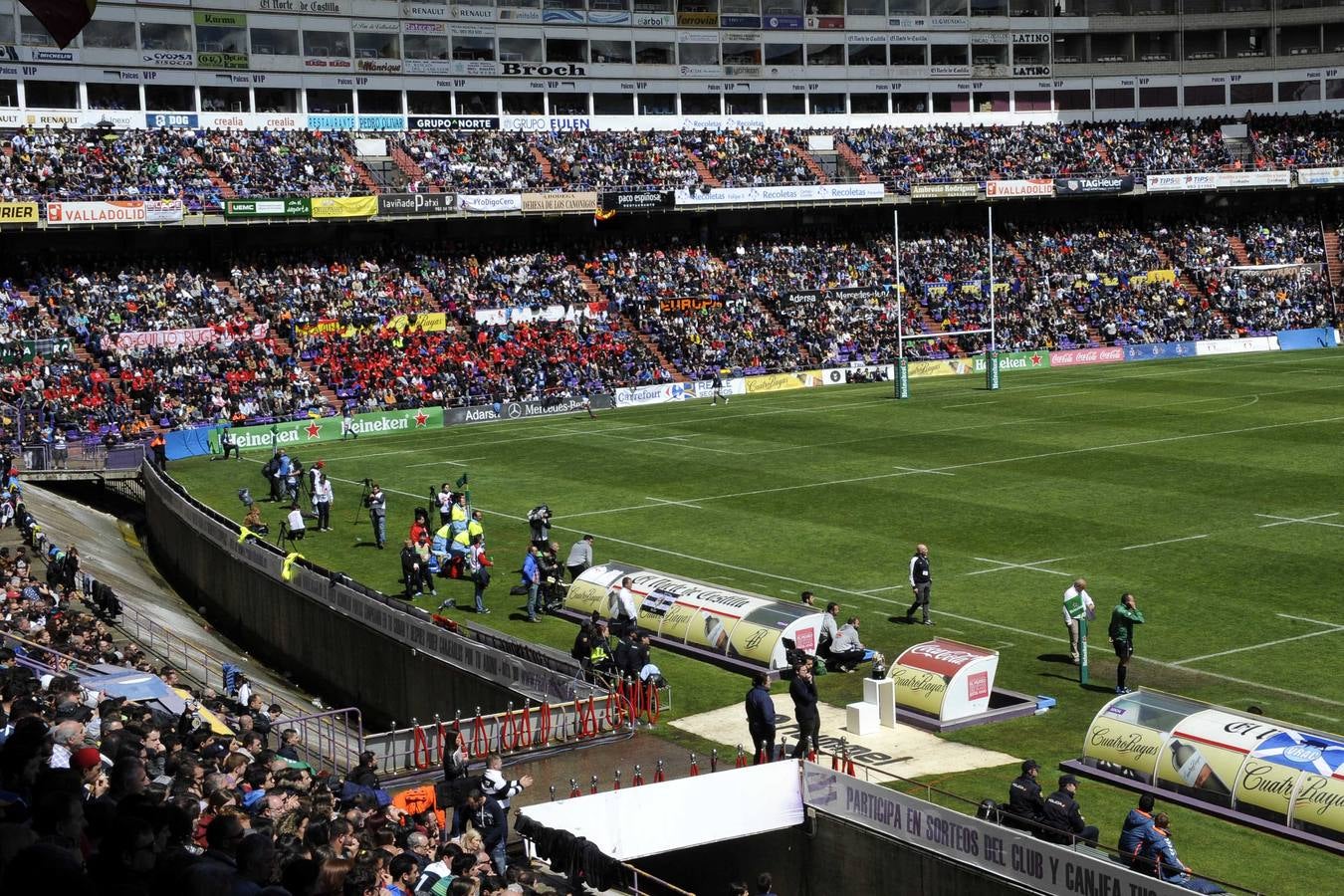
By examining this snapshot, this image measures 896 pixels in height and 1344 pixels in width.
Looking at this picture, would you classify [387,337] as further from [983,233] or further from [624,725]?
[624,725]

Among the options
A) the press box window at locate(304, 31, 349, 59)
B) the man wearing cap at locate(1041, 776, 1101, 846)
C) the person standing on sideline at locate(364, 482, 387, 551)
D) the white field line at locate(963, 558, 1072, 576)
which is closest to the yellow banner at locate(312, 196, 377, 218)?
the press box window at locate(304, 31, 349, 59)

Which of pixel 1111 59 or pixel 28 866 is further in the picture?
pixel 1111 59

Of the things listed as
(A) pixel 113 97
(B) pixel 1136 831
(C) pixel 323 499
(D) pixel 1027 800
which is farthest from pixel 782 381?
(B) pixel 1136 831

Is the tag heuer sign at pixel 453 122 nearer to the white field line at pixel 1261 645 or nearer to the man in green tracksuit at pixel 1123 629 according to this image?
the white field line at pixel 1261 645

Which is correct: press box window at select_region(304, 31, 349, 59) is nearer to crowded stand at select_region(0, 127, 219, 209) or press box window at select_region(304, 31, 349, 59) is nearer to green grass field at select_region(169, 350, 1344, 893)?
crowded stand at select_region(0, 127, 219, 209)

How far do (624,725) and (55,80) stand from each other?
2532 inches

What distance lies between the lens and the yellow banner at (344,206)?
7306 cm

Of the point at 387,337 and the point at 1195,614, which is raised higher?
the point at 387,337

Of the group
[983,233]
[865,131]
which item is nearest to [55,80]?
[865,131]

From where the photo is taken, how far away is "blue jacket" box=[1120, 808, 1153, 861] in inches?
638

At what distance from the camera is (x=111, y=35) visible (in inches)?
3066

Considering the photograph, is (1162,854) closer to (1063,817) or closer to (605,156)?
(1063,817)

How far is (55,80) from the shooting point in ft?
251

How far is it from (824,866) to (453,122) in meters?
72.8
